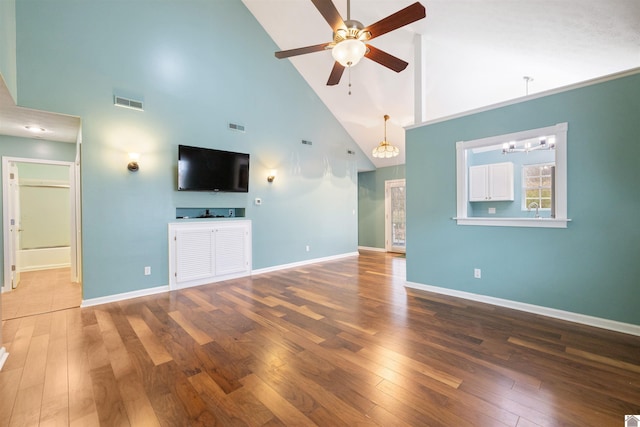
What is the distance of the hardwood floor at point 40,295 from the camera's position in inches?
140

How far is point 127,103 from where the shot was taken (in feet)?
13.1

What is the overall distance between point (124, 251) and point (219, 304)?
1673mm

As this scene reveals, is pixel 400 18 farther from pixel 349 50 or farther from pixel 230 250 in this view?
pixel 230 250

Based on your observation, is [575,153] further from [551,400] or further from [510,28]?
[551,400]

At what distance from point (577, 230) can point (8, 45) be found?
6.46 meters

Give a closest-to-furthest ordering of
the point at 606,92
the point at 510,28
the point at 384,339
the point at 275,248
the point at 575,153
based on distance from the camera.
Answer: the point at 384,339 → the point at 606,92 → the point at 575,153 → the point at 510,28 → the point at 275,248

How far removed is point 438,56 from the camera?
4441 mm

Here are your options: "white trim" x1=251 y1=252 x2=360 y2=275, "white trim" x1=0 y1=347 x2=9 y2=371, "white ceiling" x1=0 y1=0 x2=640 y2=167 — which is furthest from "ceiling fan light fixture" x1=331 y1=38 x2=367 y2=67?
"white trim" x1=251 y1=252 x2=360 y2=275

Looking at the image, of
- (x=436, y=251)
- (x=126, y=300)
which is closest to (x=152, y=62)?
(x=126, y=300)

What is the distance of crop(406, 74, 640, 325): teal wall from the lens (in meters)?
2.74

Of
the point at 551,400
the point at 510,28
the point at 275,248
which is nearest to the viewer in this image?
the point at 551,400

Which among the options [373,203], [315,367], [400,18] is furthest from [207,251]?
[373,203]

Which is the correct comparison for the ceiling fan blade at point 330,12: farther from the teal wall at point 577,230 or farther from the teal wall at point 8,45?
the teal wall at point 8,45

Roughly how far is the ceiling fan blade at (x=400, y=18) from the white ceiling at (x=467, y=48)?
1.22 metres
